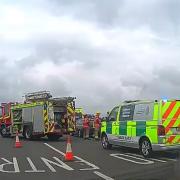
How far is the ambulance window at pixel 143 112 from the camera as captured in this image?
16.8 metres

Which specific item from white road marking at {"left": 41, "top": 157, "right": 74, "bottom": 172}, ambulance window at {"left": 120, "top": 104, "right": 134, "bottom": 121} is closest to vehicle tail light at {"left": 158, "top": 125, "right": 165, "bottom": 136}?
ambulance window at {"left": 120, "top": 104, "right": 134, "bottom": 121}

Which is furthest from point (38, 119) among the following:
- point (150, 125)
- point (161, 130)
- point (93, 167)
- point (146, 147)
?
point (93, 167)

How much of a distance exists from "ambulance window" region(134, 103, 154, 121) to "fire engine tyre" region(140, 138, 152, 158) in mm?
783

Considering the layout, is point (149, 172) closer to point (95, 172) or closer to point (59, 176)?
point (95, 172)

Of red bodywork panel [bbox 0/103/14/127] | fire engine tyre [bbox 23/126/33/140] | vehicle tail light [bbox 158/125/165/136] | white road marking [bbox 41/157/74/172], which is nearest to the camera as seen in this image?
white road marking [bbox 41/157/74/172]

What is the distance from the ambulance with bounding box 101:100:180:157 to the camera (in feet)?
53.4

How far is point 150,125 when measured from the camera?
16.6m

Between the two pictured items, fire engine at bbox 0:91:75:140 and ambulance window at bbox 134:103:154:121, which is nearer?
ambulance window at bbox 134:103:154:121

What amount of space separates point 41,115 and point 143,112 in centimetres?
1241

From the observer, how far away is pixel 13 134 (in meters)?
32.2

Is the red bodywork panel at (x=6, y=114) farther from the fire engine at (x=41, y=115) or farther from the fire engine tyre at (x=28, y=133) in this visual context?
the fire engine tyre at (x=28, y=133)

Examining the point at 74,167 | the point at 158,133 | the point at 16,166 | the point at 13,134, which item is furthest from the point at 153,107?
the point at 13,134

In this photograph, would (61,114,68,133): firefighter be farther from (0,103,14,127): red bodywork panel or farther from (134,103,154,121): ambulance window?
(134,103,154,121): ambulance window

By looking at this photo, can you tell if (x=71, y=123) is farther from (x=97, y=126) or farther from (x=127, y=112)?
(x=127, y=112)
